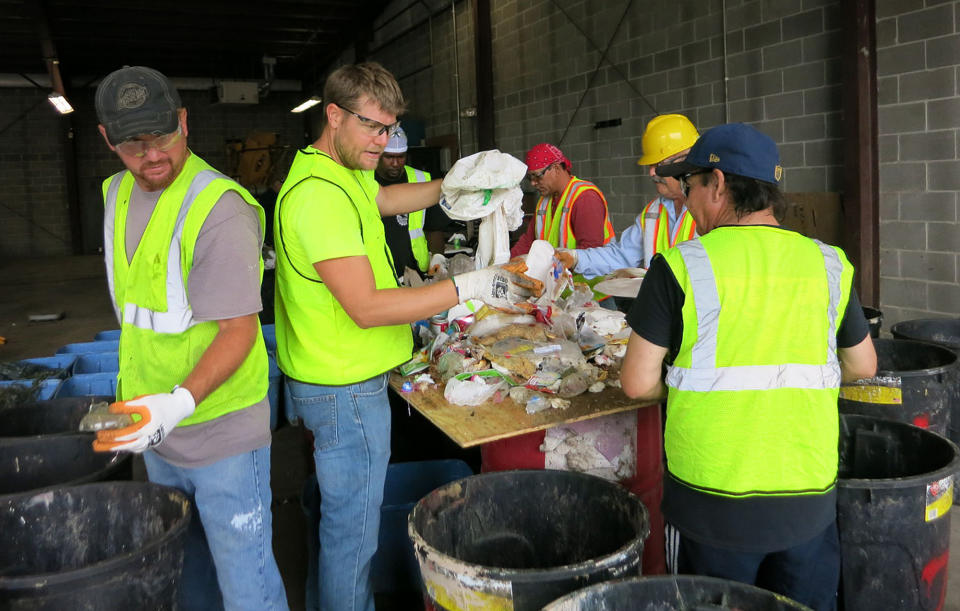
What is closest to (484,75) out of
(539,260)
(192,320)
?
(539,260)

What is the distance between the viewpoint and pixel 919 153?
197 inches

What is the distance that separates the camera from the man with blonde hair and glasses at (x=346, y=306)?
201 centimetres

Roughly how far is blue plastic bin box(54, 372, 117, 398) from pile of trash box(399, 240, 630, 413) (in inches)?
85.5

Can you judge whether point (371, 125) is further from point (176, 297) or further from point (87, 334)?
point (87, 334)

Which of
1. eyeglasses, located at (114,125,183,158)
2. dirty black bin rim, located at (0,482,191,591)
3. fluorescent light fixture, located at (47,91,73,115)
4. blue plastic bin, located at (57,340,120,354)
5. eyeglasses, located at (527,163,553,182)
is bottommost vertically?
dirty black bin rim, located at (0,482,191,591)

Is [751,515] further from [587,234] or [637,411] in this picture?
[587,234]

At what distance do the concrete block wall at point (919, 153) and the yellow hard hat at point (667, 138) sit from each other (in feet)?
7.01

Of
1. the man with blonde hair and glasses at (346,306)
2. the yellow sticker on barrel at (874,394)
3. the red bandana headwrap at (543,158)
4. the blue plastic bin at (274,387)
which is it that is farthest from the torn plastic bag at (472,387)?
the red bandana headwrap at (543,158)

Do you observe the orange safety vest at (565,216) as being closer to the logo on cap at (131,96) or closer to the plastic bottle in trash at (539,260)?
the plastic bottle in trash at (539,260)

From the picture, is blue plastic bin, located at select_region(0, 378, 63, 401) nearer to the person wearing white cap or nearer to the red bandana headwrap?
the person wearing white cap

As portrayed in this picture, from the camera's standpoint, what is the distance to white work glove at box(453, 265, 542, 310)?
2.21 m

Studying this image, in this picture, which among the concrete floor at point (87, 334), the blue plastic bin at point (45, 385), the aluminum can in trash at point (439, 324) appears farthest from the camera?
the blue plastic bin at point (45, 385)

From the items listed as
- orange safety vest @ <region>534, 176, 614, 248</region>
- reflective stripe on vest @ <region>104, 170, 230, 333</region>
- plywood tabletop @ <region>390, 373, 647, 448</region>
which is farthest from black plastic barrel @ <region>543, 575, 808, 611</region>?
orange safety vest @ <region>534, 176, 614, 248</region>

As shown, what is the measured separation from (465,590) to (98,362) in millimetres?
3794
